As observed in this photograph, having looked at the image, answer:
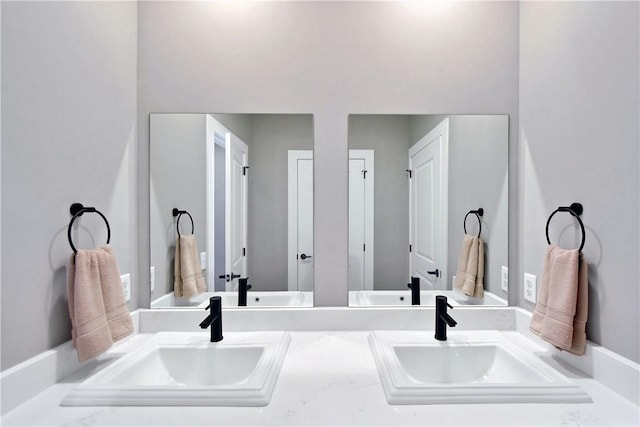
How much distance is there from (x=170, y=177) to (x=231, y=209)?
29 cm

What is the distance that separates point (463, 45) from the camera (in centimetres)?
136

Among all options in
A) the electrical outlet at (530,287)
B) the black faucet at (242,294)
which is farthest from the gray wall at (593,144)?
the black faucet at (242,294)

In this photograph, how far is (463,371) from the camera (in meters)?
1.17

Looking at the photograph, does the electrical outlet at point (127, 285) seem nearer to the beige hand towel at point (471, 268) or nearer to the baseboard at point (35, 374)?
the baseboard at point (35, 374)

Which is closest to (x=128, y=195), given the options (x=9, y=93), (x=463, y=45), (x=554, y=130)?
(x=9, y=93)

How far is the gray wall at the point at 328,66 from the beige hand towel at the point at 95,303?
326 millimetres

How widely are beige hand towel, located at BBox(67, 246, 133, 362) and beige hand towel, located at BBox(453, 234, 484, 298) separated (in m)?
1.30

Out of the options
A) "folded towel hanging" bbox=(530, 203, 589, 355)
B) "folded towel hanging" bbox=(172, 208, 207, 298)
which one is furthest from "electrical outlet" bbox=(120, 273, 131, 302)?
"folded towel hanging" bbox=(530, 203, 589, 355)

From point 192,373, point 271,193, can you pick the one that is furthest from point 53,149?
point 192,373

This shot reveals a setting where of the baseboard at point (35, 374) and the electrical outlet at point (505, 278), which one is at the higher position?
the electrical outlet at point (505, 278)

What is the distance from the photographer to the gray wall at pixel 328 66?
1349mm

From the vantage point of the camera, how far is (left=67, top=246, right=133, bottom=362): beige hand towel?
929 mm

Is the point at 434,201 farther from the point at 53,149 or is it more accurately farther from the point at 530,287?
the point at 53,149

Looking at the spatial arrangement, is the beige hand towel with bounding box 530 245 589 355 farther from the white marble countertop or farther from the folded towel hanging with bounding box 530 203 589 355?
the white marble countertop
